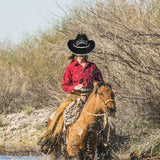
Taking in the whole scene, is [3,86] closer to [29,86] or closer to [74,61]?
[29,86]

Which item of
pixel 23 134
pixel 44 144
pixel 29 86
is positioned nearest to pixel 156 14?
pixel 44 144

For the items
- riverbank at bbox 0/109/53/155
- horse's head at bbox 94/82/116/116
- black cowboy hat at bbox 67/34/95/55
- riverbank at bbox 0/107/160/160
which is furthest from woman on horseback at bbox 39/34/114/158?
riverbank at bbox 0/109/53/155

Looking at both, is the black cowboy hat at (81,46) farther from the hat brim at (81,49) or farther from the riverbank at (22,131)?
the riverbank at (22,131)

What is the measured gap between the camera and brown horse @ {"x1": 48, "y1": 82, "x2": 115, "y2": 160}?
6.84 meters

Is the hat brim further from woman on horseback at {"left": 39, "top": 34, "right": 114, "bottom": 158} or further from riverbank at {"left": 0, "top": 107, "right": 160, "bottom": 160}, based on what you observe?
riverbank at {"left": 0, "top": 107, "right": 160, "bottom": 160}

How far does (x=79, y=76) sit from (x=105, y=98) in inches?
48.2

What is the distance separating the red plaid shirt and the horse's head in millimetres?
770

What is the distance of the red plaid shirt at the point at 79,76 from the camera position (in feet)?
25.2

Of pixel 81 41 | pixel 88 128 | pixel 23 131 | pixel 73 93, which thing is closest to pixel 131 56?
pixel 81 41

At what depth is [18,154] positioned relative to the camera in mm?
11727

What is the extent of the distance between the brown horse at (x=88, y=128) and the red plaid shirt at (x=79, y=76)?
2.09 ft

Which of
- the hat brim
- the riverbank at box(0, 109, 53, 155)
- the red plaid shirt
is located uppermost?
the hat brim

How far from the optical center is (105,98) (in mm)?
6609

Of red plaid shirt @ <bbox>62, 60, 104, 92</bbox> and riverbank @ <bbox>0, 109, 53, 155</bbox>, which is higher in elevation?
red plaid shirt @ <bbox>62, 60, 104, 92</bbox>
